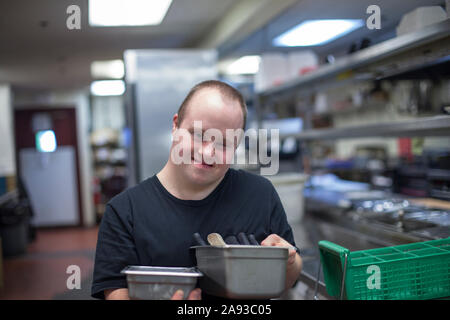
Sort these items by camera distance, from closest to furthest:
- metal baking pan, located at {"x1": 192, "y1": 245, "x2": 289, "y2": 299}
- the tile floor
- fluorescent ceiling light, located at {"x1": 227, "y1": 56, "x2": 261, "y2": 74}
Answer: metal baking pan, located at {"x1": 192, "y1": 245, "x2": 289, "y2": 299} → the tile floor → fluorescent ceiling light, located at {"x1": 227, "y1": 56, "x2": 261, "y2": 74}

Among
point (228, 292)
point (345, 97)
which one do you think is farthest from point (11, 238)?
point (228, 292)

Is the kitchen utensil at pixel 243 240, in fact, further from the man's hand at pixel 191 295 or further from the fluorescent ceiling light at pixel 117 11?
the fluorescent ceiling light at pixel 117 11

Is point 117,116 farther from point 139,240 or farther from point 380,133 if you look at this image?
point 139,240

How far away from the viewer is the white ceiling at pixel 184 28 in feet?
4.68

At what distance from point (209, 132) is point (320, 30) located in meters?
1.55

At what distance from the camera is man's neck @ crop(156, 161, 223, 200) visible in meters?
1.08

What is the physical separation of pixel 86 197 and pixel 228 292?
8.13 meters

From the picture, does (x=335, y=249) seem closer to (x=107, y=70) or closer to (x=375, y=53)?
(x=375, y=53)

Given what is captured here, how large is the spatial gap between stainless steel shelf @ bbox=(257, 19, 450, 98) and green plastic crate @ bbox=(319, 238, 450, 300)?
74 cm

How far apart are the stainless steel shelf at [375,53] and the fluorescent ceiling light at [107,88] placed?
455cm

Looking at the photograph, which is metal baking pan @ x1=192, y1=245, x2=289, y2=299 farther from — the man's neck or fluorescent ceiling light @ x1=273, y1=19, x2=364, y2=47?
fluorescent ceiling light @ x1=273, y1=19, x2=364, y2=47

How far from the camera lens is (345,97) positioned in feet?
18.7

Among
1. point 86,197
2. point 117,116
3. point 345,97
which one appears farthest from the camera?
point 117,116

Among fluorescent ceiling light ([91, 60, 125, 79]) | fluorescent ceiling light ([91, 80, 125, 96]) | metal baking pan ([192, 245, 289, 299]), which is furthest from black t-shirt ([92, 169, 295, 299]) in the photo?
fluorescent ceiling light ([91, 80, 125, 96])
